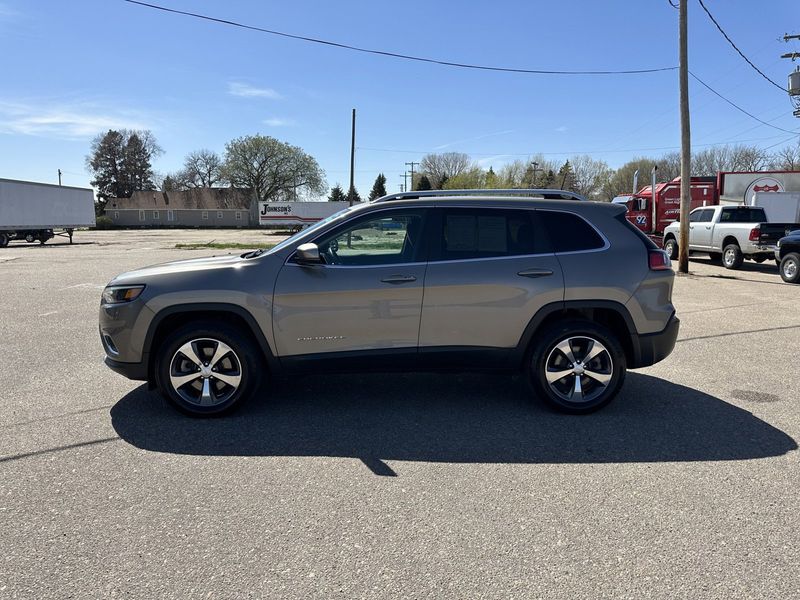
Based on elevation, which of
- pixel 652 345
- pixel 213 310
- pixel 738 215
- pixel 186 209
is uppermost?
pixel 186 209

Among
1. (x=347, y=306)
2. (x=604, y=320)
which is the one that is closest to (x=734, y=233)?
(x=604, y=320)

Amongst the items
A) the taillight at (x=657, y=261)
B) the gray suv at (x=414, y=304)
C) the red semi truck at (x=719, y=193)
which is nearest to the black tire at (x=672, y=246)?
the red semi truck at (x=719, y=193)

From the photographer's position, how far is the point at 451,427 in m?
4.52

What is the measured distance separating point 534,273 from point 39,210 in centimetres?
4116

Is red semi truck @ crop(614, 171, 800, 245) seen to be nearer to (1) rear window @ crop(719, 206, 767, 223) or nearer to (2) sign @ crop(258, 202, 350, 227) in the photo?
(1) rear window @ crop(719, 206, 767, 223)

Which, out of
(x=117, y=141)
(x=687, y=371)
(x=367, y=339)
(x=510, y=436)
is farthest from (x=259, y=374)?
(x=117, y=141)

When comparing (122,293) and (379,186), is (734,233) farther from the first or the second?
(379,186)

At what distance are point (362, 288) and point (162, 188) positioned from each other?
103 metres

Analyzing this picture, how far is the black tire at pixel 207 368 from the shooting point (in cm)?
461

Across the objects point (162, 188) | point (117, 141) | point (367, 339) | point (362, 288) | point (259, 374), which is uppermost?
point (117, 141)

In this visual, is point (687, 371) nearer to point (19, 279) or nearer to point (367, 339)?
point (367, 339)

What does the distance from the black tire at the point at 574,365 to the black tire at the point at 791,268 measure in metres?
12.2

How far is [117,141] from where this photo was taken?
9194cm

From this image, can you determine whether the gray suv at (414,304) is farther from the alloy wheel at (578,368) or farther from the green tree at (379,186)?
the green tree at (379,186)
